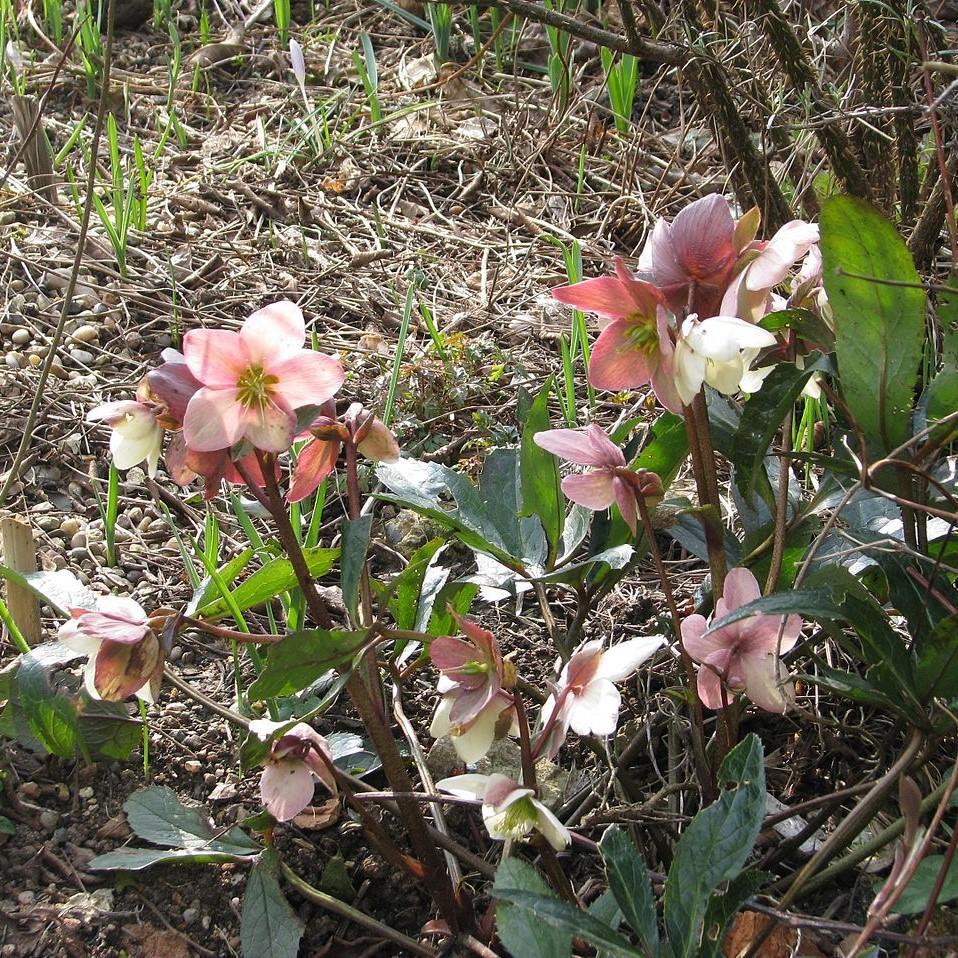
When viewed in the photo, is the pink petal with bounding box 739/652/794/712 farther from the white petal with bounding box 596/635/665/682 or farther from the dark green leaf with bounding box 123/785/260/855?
the dark green leaf with bounding box 123/785/260/855

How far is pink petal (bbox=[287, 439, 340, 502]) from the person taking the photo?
1062 millimetres

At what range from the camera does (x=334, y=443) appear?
3.48 ft

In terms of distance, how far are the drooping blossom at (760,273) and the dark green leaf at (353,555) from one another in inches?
14.0

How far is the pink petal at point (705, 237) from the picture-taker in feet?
2.98

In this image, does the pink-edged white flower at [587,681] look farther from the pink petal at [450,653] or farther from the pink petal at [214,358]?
the pink petal at [214,358]

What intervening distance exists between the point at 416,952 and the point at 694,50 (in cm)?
112

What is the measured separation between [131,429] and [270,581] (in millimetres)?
242

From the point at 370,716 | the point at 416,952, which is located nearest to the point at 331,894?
the point at 416,952

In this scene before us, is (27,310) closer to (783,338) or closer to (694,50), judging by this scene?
(694,50)

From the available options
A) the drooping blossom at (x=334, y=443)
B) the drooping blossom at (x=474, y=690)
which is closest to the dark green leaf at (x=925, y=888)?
the drooping blossom at (x=474, y=690)

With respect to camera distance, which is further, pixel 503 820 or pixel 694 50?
pixel 694 50

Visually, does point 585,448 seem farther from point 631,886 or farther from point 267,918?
point 267,918

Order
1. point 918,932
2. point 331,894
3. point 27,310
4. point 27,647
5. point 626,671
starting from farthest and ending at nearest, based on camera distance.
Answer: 1. point 27,310
2. point 27,647
3. point 331,894
4. point 626,671
5. point 918,932

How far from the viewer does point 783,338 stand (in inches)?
41.4
